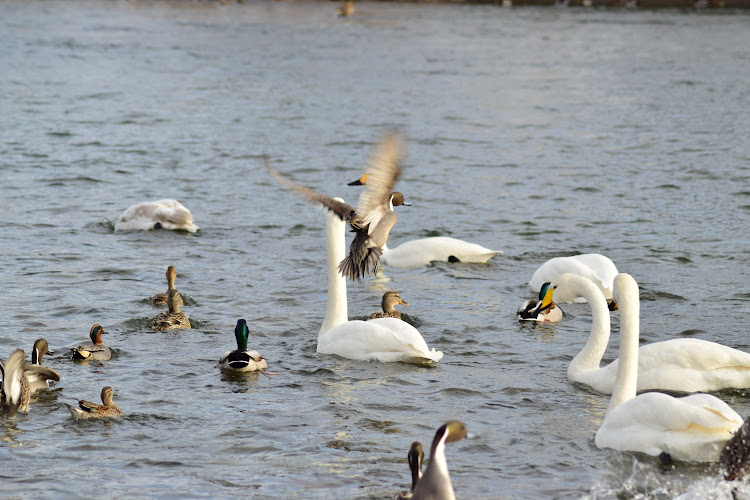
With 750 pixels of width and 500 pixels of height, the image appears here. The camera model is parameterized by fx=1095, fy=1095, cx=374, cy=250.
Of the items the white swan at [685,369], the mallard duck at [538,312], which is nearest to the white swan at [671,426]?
the white swan at [685,369]

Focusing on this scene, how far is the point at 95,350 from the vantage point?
32.0 feet

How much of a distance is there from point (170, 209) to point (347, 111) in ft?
45.1

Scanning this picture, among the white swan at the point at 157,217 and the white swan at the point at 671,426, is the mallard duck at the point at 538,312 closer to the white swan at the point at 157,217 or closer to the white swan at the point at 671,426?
Result: the white swan at the point at 671,426

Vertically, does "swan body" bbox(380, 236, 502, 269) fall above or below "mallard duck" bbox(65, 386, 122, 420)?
below

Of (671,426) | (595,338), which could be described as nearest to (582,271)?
(595,338)

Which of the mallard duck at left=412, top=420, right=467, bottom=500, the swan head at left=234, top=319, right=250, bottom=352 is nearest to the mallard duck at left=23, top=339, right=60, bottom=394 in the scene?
the swan head at left=234, top=319, right=250, bottom=352

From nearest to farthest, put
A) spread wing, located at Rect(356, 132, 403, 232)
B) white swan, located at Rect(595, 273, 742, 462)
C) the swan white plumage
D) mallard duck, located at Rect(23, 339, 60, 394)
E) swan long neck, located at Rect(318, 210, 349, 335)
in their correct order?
white swan, located at Rect(595, 273, 742, 462), spread wing, located at Rect(356, 132, 403, 232), mallard duck, located at Rect(23, 339, 60, 394), swan long neck, located at Rect(318, 210, 349, 335), the swan white plumage

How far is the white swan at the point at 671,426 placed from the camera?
7195 millimetres

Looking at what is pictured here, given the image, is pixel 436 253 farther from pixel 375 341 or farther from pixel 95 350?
pixel 95 350

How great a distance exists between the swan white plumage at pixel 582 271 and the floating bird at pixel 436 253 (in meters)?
1.32

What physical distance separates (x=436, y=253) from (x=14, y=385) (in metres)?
6.60

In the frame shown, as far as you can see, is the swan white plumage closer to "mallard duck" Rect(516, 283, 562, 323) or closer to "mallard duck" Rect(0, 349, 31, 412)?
"mallard duck" Rect(516, 283, 562, 323)

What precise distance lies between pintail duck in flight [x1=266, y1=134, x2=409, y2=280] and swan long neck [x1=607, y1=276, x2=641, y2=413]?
6.32 feet

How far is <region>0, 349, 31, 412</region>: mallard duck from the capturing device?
820 centimetres
